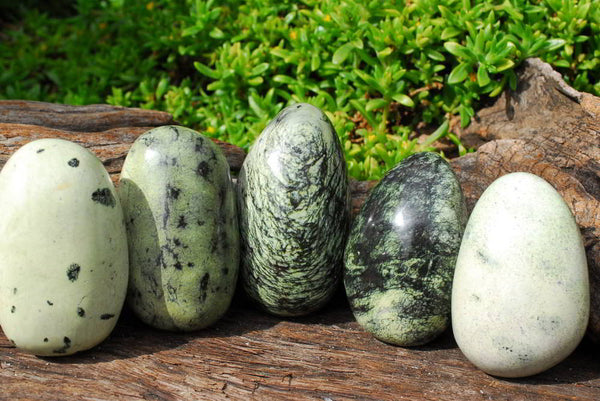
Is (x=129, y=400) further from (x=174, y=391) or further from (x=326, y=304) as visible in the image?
(x=326, y=304)

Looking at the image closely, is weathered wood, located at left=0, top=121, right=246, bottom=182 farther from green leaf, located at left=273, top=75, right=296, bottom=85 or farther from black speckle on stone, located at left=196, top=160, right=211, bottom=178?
green leaf, located at left=273, top=75, right=296, bottom=85

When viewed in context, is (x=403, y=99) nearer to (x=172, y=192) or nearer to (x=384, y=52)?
(x=384, y=52)

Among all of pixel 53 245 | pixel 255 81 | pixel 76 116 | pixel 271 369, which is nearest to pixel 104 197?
pixel 53 245

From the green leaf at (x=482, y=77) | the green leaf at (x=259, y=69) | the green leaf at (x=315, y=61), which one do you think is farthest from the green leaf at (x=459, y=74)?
the green leaf at (x=259, y=69)

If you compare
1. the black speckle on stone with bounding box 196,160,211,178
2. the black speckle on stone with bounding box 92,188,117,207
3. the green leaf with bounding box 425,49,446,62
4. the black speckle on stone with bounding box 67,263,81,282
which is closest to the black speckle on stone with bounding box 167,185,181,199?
the black speckle on stone with bounding box 196,160,211,178

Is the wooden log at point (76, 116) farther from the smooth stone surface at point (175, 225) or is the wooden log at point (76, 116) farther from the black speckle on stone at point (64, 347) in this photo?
the black speckle on stone at point (64, 347)

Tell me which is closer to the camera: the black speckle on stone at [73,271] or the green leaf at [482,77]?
the black speckle on stone at [73,271]
